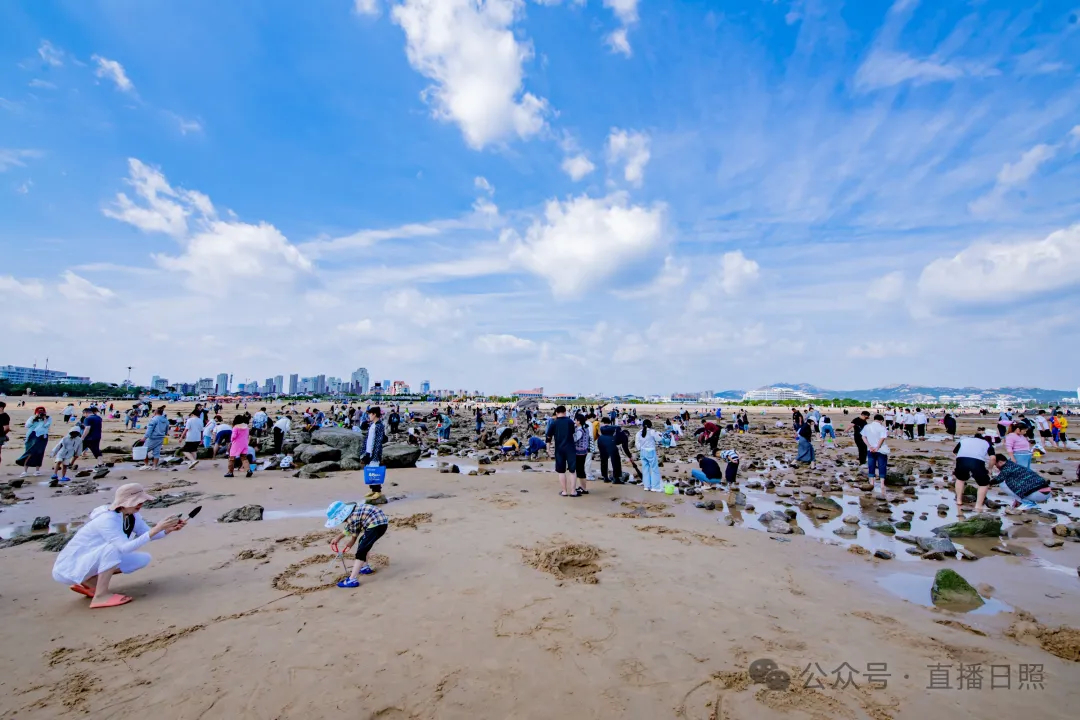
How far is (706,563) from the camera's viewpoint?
6977 millimetres

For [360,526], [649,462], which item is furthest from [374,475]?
[649,462]

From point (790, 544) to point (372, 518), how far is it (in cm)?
703

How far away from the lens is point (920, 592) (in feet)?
19.7

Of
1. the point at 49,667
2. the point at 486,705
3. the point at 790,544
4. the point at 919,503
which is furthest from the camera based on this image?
the point at 919,503

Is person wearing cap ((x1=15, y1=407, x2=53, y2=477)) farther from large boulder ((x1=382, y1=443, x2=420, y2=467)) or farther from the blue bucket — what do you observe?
the blue bucket

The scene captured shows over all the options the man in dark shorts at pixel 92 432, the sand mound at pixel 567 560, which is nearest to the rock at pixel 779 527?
the sand mound at pixel 567 560

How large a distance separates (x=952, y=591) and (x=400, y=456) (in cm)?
1500

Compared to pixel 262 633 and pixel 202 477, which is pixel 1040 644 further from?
pixel 202 477

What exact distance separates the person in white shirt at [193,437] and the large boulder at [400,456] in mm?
6600

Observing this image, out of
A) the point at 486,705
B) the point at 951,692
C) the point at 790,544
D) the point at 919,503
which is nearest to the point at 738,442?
the point at 919,503

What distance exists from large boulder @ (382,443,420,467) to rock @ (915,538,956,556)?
566 inches

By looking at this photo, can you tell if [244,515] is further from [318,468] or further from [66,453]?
[66,453]

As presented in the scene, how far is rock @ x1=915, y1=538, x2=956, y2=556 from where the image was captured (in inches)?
293

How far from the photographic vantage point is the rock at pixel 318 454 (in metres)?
17.2
